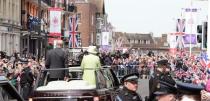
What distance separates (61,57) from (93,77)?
2.05m

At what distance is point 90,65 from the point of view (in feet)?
50.3

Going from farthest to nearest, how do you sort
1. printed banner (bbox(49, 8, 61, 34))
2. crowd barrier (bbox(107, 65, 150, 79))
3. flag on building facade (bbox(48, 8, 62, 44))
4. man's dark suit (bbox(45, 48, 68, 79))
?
crowd barrier (bbox(107, 65, 150, 79)), printed banner (bbox(49, 8, 61, 34)), flag on building facade (bbox(48, 8, 62, 44)), man's dark suit (bbox(45, 48, 68, 79))

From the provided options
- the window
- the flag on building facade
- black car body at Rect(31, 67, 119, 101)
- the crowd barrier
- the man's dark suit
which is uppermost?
the flag on building facade

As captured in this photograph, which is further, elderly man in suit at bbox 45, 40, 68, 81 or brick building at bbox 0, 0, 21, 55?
brick building at bbox 0, 0, 21, 55

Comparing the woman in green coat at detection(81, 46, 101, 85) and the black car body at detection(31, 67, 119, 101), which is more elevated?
the woman in green coat at detection(81, 46, 101, 85)

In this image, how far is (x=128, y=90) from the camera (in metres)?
10.7

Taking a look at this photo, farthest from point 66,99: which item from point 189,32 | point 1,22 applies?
point 1,22

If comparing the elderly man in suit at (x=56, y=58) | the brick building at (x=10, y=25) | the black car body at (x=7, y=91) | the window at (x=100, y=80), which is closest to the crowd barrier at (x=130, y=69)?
the brick building at (x=10, y=25)

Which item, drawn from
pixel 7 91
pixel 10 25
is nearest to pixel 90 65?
pixel 7 91

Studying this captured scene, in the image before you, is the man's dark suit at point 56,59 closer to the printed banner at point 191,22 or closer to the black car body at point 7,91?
the black car body at point 7,91

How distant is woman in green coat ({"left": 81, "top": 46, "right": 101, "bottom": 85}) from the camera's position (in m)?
14.2

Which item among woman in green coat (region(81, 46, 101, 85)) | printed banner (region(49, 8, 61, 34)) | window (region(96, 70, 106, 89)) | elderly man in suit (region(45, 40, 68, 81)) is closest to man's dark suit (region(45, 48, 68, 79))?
elderly man in suit (region(45, 40, 68, 81))

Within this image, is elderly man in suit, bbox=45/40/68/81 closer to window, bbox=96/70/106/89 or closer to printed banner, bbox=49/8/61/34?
window, bbox=96/70/106/89

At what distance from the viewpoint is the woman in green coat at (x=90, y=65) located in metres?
14.2
